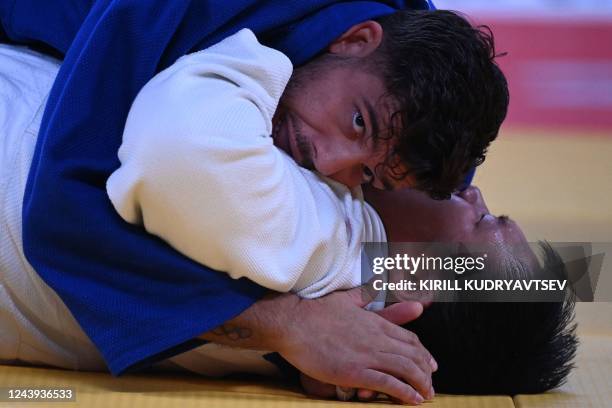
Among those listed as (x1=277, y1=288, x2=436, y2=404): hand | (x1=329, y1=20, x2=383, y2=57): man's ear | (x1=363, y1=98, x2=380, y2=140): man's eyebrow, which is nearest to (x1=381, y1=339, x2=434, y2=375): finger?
(x1=277, y1=288, x2=436, y2=404): hand

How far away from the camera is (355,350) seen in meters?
1.84

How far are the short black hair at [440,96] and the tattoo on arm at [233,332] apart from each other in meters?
0.43

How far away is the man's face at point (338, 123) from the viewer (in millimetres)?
1975

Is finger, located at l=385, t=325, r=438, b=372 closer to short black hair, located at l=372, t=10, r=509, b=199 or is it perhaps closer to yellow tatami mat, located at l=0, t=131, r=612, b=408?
yellow tatami mat, located at l=0, t=131, r=612, b=408

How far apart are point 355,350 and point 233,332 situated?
23cm

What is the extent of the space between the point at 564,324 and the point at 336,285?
1.49ft

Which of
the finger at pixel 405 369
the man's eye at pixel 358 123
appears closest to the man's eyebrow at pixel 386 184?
the man's eye at pixel 358 123

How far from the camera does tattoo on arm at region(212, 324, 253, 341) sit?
1.86 meters

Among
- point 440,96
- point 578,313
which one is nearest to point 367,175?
point 440,96

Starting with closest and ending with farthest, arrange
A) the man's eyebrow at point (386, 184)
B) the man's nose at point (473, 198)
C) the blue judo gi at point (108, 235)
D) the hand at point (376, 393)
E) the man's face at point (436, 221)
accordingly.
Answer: the blue judo gi at point (108, 235) → the hand at point (376, 393) → the man's eyebrow at point (386, 184) → the man's face at point (436, 221) → the man's nose at point (473, 198)

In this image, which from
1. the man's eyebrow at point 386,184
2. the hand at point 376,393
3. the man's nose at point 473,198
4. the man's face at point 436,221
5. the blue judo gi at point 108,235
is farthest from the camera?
the man's nose at point 473,198

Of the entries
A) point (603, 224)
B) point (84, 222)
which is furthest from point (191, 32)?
point (603, 224)

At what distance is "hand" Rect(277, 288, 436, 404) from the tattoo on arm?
2.6 inches

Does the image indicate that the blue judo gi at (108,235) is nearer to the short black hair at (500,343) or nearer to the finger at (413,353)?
the finger at (413,353)
